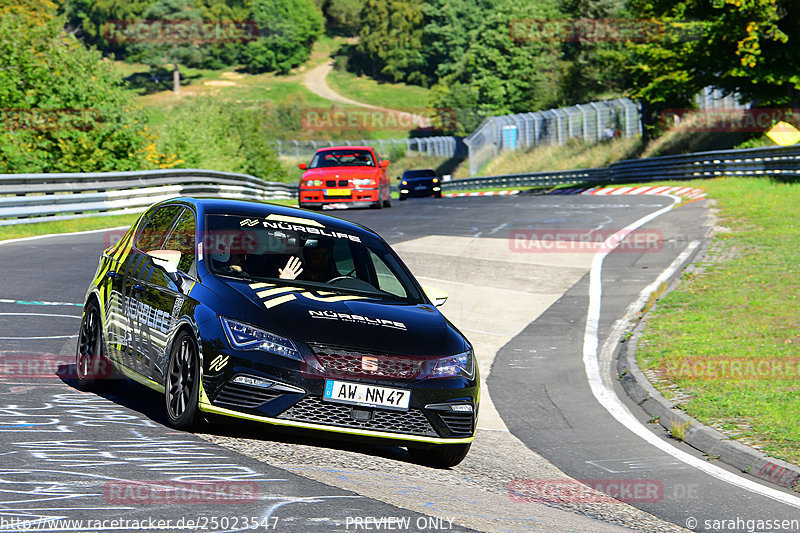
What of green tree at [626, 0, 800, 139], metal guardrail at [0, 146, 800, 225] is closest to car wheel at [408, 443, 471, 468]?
metal guardrail at [0, 146, 800, 225]

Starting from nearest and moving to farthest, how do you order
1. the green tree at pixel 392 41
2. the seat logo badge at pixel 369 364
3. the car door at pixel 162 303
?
the seat logo badge at pixel 369 364 < the car door at pixel 162 303 < the green tree at pixel 392 41

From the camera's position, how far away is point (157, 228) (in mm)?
8336

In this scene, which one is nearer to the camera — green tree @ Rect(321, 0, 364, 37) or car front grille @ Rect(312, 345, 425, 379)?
car front grille @ Rect(312, 345, 425, 379)

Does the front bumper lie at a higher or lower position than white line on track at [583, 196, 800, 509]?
higher

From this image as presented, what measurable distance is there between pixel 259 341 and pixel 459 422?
1452 millimetres

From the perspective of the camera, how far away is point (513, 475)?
7.44 metres

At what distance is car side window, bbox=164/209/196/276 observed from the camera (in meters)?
7.42

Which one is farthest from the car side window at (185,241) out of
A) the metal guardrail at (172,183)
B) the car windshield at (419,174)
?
the car windshield at (419,174)

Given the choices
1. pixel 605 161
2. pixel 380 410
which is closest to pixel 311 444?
pixel 380 410

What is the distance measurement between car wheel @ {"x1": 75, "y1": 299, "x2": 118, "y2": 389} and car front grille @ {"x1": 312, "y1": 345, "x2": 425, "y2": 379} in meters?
2.49

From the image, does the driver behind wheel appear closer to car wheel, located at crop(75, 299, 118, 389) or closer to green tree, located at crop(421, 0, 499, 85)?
car wheel, located at crop(75, 299, 118, 389)

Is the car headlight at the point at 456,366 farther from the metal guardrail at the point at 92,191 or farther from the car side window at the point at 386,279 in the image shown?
the metal guardrail at the point at 92,191

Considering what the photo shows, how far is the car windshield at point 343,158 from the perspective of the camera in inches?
1144

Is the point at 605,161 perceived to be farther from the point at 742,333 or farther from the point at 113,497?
the point at 113,497
